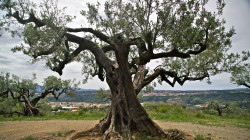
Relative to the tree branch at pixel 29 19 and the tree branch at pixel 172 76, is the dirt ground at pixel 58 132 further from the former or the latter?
the tree branch at pixel 29 19

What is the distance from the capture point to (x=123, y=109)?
9.63m

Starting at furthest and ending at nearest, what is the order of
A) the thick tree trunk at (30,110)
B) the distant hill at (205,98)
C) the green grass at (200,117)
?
the distant hill at (205,98)
the thick tree trunk at (30,110)
the green grass at (200,117)

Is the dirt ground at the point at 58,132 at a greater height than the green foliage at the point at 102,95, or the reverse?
the green foliage at the point at 102,95

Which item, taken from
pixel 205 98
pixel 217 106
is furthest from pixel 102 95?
pixel 205 98

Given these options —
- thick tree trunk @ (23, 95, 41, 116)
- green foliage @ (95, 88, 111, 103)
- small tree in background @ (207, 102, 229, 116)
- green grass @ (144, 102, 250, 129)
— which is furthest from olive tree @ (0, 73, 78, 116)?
small tree in background @ (207, 102, 229, 116)

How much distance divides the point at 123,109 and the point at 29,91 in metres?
21.4

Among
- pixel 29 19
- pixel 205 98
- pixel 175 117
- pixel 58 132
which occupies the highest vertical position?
pixel 29 19

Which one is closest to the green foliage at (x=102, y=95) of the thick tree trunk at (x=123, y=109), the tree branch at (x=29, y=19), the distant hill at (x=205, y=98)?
the distant hill at (x=205, y=98)

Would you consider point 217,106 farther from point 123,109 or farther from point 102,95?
point 123,109

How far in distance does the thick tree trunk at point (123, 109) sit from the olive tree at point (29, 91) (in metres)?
18.1

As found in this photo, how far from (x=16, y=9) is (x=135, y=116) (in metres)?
8.55

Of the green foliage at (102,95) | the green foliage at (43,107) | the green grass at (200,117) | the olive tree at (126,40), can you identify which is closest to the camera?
the olive tree at (126,40)

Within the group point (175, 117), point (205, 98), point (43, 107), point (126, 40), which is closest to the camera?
point (126, 40)

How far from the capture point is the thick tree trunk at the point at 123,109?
9.22 metres
